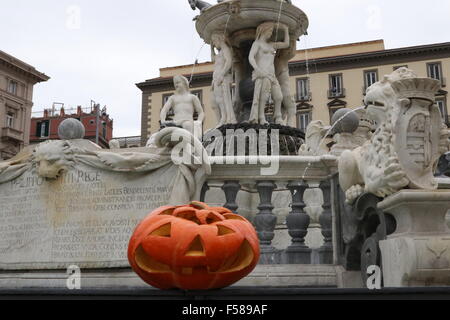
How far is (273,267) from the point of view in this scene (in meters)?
5.37

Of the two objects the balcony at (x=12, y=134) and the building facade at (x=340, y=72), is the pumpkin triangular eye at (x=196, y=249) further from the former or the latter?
the balcony at (x=12, y=134)

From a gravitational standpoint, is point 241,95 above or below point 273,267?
above

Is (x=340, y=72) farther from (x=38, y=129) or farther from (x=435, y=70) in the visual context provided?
(x=38, y=129)

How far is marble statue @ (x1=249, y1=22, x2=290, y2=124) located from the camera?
32.2 ft

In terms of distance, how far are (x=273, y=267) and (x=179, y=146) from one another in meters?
1.56

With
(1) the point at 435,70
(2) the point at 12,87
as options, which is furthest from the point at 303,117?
(2) the point at 12,87

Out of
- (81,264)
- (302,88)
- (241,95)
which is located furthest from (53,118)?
(81,264)

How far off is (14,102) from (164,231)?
49.4 m

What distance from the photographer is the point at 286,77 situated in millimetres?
10758

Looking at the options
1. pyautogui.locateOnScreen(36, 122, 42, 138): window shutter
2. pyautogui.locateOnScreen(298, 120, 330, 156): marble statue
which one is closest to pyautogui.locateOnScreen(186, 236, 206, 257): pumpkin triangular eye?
pyautogui.locateOnScreen(298, 120, 330, 156): marble statue

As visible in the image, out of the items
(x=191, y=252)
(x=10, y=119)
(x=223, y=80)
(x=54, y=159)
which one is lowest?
(x=191, y=252)

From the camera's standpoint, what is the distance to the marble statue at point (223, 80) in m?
10.1

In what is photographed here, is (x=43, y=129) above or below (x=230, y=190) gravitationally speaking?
above
